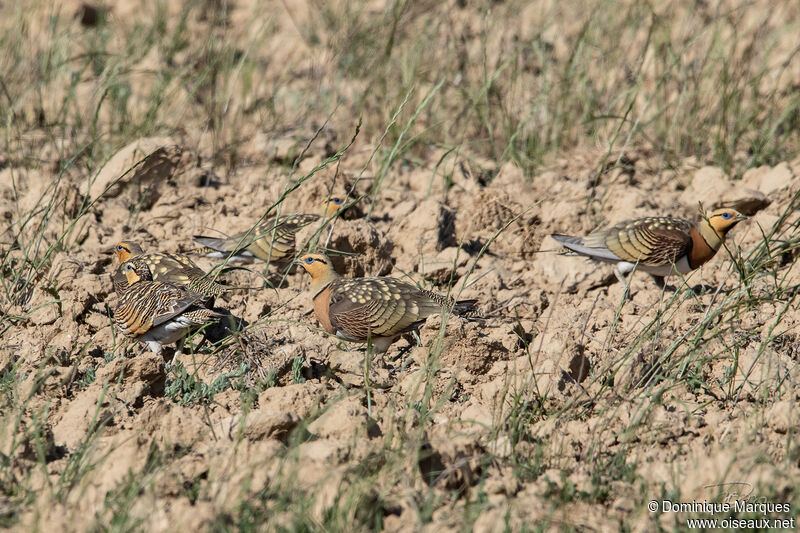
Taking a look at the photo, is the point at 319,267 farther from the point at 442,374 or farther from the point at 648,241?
the point at 648,241

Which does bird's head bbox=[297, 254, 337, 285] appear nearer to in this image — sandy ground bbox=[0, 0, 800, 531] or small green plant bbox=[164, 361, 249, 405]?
sandy ground bbox=[0, 0, 800, 531]

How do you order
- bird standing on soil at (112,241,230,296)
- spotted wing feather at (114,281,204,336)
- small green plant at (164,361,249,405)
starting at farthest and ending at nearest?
bird standing on soil at (112,241,230,296) → spotted wing feather at (114,281,204,336) → small green plant at (164,361,249,405)

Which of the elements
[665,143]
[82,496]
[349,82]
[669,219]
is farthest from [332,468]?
[349,82]

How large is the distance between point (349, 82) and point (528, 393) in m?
5.14

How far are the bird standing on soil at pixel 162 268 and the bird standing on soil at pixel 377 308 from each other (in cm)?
69

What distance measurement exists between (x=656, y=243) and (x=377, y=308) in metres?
2.02

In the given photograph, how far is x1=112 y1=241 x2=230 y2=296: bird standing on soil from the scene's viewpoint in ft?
17.3

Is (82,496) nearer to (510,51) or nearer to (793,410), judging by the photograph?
(793,410)

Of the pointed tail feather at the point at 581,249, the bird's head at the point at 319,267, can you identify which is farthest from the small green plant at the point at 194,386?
the pointed tail feather at the point at 581,249

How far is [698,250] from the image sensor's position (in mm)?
5812

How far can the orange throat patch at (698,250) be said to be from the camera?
579 centimetres

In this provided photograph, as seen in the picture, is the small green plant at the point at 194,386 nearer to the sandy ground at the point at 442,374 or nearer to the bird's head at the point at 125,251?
the sandy ground at the point at 442,374

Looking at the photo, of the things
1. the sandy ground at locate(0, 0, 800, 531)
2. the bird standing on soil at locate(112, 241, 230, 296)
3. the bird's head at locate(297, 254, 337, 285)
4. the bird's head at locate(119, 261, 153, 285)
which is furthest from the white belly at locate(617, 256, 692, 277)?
the bird's head at locate(119, 261, 153, 285)

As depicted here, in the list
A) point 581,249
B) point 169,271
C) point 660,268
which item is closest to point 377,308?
point 169,271
